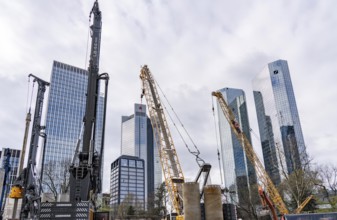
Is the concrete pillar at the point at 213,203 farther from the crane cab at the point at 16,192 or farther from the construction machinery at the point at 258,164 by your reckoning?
the construction machinery at the point at 258,164

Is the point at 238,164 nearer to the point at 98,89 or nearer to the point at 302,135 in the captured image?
the point at 302,135

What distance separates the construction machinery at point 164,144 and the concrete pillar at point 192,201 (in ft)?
69.4

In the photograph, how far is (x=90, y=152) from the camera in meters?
A: 23.0

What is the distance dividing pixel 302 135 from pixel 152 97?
117 meters

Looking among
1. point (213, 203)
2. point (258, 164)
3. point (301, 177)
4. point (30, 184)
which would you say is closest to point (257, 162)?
point (258, 164)

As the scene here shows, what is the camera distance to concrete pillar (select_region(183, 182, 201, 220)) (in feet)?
69.5

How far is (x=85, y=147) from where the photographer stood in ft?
76.4

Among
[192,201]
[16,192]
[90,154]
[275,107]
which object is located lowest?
[192,201]

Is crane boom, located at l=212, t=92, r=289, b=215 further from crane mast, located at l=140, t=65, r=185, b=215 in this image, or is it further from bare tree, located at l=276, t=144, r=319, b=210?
crane mast, located at l=140, t=65, r=185, b=215

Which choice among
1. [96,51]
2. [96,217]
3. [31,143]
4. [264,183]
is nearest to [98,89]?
[96,51]

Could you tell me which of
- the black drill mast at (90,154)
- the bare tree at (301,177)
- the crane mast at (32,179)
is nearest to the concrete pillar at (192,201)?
the black drill mast at (90,154)

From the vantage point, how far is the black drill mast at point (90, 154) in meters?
21.2

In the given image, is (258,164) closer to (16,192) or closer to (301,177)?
(301,177)

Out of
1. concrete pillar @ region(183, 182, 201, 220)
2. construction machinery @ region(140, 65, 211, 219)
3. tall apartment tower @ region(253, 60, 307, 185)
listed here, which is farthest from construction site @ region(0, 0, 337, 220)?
tall apartment tower @ region(253, 60, 307, 185)
